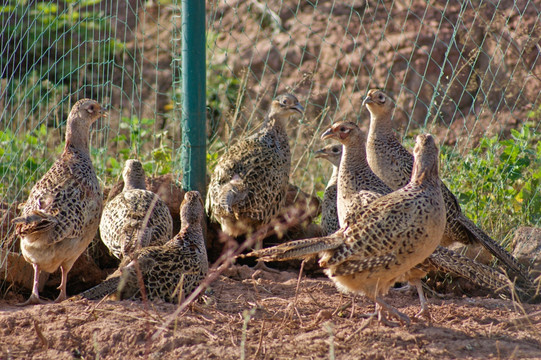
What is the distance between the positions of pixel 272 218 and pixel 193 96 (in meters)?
1.31

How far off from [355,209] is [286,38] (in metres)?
5.67

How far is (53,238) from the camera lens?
5242 mm

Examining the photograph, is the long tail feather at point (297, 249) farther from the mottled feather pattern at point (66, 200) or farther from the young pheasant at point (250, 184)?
the young pheasant at point (250, 184)

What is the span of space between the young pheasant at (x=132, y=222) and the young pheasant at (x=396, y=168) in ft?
6.43

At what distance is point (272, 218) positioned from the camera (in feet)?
22.1

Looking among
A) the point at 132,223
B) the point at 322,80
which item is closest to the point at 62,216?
the point at 132,223

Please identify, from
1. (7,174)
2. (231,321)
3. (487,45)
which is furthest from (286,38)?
(231,321)

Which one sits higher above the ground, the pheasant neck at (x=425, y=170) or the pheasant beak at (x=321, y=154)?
the pheasant neck at (x=425, y=170)

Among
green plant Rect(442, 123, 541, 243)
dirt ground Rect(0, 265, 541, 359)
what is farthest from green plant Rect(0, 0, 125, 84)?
dirt ground Rect(0, 265, 541, 359)

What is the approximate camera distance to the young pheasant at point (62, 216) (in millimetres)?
5230

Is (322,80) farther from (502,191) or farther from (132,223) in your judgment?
(132,223)

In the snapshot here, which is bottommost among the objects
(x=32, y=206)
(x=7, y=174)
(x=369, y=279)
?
(x=7, y=174)

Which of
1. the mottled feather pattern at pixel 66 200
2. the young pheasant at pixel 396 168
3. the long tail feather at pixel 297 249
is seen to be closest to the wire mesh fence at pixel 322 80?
the young pheasant at pixel 396 168

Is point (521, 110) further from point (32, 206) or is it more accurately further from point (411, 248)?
point (32, 206)
